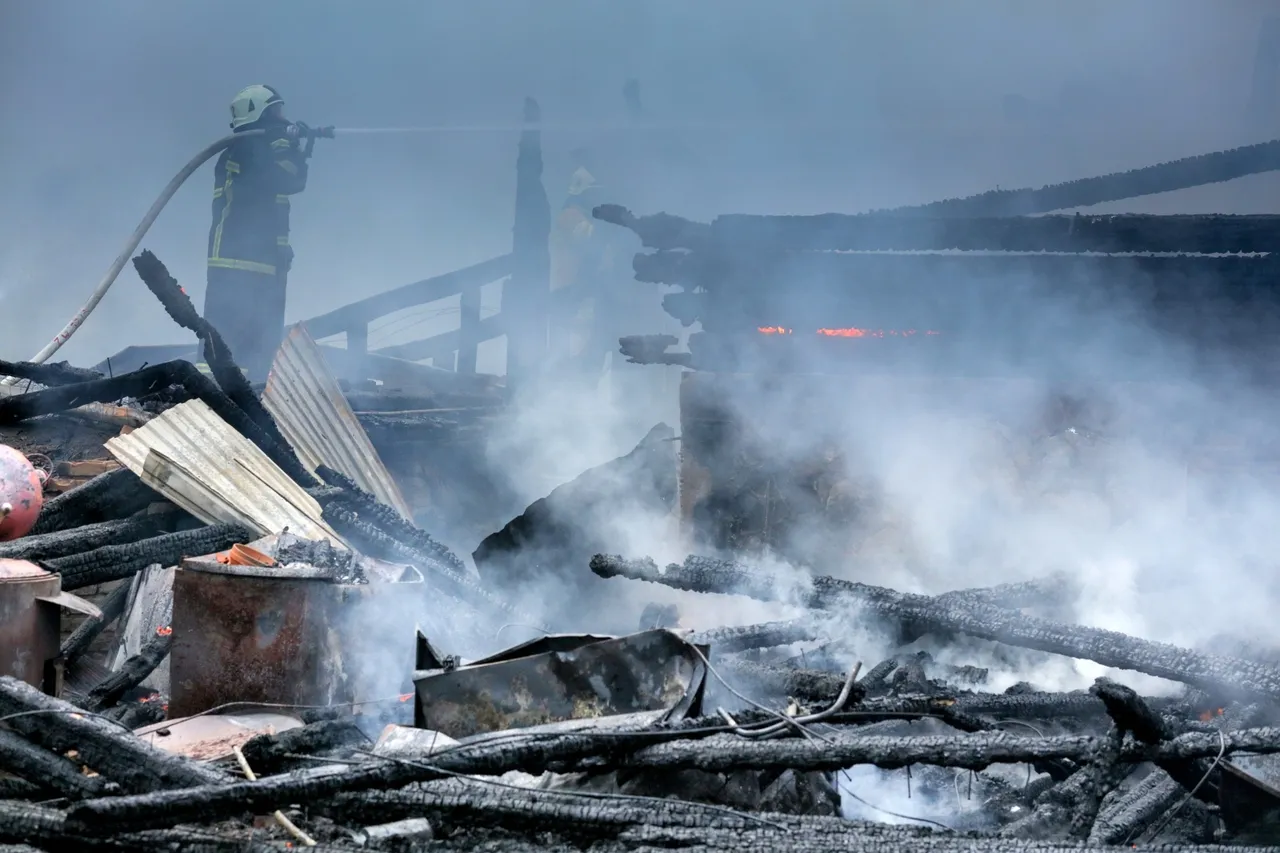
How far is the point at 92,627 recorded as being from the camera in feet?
21.2

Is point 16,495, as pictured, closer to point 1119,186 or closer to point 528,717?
point 528,717

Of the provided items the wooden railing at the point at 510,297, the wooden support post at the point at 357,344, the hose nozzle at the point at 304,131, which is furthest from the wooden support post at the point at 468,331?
the hose nozzle at the point at 304,131

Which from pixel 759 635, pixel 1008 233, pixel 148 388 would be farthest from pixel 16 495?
pixel 1008 233

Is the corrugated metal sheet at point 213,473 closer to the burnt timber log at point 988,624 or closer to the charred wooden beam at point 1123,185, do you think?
the burnt timber log at point 988,624

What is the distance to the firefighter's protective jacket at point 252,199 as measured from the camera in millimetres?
12414

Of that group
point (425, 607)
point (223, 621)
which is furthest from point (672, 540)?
point (223, 621)

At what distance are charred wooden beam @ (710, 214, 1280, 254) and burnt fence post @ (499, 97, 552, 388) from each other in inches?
303

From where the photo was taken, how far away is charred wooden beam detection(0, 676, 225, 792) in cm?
378

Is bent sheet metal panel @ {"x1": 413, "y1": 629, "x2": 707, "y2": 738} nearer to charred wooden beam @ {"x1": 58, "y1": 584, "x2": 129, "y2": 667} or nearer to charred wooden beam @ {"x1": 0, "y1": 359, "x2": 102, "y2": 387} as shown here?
charred wooden beam @ {"x1": 58, "y1": 584, "x2": 129, "y2": 667}

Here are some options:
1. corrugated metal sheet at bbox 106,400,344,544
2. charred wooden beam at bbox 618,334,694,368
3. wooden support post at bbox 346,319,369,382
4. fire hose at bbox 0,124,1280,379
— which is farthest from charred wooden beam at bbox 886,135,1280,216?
wooden support post at bbox 346,319,369,382

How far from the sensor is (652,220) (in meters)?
8.93

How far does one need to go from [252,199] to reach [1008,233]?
28.0 feet

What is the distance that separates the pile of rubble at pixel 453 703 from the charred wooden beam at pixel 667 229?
9.64ft

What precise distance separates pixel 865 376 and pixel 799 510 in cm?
125
